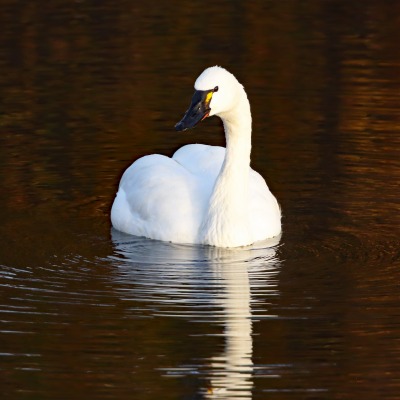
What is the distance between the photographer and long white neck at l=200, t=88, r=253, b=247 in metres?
12.8

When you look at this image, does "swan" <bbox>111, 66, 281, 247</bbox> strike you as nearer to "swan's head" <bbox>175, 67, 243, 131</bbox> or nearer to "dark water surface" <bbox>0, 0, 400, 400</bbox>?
"swan's head" <bbox>175, 67, 243, 131</bbox>

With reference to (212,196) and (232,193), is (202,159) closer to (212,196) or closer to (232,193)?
(212,196)

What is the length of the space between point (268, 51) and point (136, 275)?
9804 mm

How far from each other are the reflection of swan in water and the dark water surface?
0.02 metres

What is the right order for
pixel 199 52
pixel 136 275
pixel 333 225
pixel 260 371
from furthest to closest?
pixel 199 52, pixel 333 225, pixel 136 275, pixel 260 371

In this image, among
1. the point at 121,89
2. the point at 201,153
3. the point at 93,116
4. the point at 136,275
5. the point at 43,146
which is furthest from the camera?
the point at 121,89

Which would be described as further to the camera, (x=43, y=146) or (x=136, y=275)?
(x=43, y=146)

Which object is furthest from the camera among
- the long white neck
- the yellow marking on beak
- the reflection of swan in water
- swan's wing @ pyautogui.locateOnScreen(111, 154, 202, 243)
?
swan's wing @ pyautogui.locateOnScreen(111, 154, 202, 243)

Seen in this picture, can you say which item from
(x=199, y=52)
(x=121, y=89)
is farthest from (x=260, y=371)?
(x=199, y=52)

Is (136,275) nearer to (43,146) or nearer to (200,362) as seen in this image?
(200,362)

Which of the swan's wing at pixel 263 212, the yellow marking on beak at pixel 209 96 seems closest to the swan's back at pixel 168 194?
the swan's wing at pixel 263 212

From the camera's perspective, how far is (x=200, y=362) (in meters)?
9.81

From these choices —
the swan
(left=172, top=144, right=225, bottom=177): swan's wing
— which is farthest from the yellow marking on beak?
(left=172, top=144, right=225, bottom=177): swan's wing

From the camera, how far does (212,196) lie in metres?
13.0
